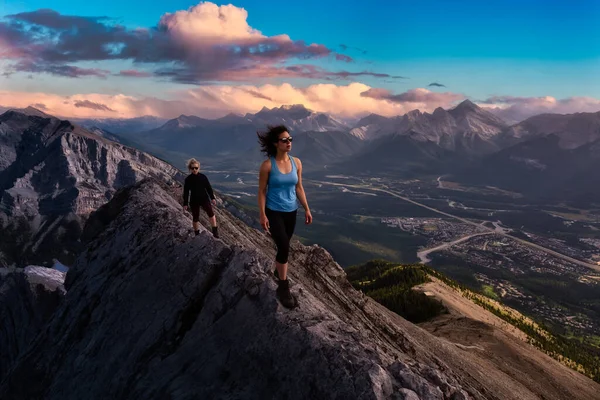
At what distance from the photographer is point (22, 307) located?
56.0 meters

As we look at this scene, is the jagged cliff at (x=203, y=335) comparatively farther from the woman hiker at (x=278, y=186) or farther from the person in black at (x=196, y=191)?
the woman hiker at (x=278, y=186)

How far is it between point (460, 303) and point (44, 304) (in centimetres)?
7324

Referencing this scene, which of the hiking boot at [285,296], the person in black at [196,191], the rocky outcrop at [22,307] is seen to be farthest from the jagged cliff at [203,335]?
the rocky outcrop at [22,307]

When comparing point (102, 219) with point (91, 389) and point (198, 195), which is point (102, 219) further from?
point (91, 389)

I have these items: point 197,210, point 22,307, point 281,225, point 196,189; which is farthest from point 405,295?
point 281,225

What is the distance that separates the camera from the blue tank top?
13508 mm

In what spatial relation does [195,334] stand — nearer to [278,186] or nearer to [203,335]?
[203,335]

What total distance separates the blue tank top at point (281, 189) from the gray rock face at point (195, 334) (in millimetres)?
4197

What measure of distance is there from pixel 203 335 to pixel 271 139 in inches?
355

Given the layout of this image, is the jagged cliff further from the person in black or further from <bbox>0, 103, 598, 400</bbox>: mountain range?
the person in black

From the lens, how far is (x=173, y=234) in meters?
23.6

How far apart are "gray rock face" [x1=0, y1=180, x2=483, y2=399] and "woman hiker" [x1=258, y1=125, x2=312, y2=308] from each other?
10.8 feet

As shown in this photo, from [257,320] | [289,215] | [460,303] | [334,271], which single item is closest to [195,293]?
[257,320]

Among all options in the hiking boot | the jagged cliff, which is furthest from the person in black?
the hiking boot
